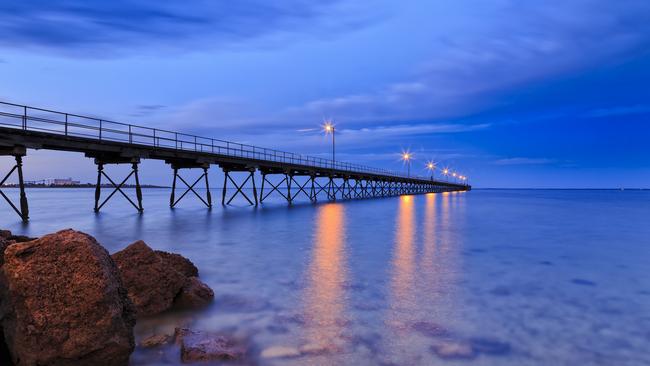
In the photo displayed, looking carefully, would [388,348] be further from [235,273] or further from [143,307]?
[235,273]

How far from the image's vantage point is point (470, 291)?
7.27 meters

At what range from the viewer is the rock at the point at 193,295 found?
5.95 meters

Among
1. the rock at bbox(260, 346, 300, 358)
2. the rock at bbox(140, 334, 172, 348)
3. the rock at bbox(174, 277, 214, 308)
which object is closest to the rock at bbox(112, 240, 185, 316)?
the rock at bbox(174, 277, 214, 308)

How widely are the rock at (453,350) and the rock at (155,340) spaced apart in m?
3.02

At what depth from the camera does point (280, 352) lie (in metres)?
4.46

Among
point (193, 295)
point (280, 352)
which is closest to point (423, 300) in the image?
point (280, 352)

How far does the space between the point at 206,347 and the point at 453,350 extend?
273cm

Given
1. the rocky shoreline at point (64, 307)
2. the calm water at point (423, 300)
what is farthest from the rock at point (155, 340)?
the rocky shoreline at point (64, 307)

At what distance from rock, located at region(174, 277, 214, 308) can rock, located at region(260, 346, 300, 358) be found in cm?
195

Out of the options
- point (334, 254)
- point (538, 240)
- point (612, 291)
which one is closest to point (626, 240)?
point (538, 240)

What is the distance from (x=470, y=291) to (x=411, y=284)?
108cm

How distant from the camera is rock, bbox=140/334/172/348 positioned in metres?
4.46

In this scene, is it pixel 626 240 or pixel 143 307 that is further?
pixel 626 240

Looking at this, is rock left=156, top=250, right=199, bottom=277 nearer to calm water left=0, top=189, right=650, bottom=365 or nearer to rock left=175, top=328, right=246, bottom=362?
calm water left=0, top=189, right=650, bottom=365
